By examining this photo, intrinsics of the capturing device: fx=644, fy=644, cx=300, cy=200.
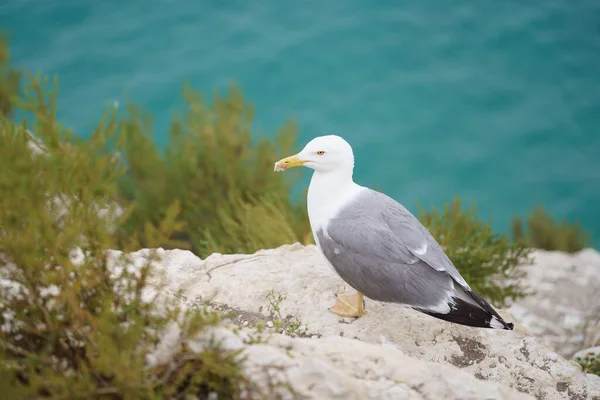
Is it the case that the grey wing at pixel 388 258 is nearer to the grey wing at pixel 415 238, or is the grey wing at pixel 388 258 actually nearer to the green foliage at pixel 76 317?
the grey wing at pixel 415 238

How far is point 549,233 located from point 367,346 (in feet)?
20.5

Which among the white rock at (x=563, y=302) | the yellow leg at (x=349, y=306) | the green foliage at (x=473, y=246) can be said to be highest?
the yellow leg at (x=349, y=306)

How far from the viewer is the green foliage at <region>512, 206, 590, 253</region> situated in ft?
25.5

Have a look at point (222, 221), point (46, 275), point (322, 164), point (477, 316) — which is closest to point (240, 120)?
point (222, 221)

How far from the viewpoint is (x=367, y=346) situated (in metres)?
2.30

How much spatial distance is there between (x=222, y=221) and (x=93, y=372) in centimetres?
339

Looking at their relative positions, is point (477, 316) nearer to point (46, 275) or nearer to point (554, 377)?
point (554, 377)

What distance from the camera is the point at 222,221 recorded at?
5234mm

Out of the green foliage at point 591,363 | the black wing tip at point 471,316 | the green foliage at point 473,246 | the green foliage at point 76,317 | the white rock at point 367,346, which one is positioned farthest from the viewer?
the green foliage at point 473,246

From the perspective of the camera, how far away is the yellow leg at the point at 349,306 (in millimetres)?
2994

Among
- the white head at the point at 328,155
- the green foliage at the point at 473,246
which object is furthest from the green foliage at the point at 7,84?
the white head at the point at 328,155

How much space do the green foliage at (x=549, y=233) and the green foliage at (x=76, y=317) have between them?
6467mm

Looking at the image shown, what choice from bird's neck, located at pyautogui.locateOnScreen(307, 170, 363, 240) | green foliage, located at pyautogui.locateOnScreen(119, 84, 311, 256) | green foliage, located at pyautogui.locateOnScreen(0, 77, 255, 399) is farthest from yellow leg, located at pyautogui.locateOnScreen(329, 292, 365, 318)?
green foliage, located at pyautogui.locateOnScreen(119, 84, 311, 256)

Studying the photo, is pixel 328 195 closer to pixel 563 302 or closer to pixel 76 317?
pixel 76 317
